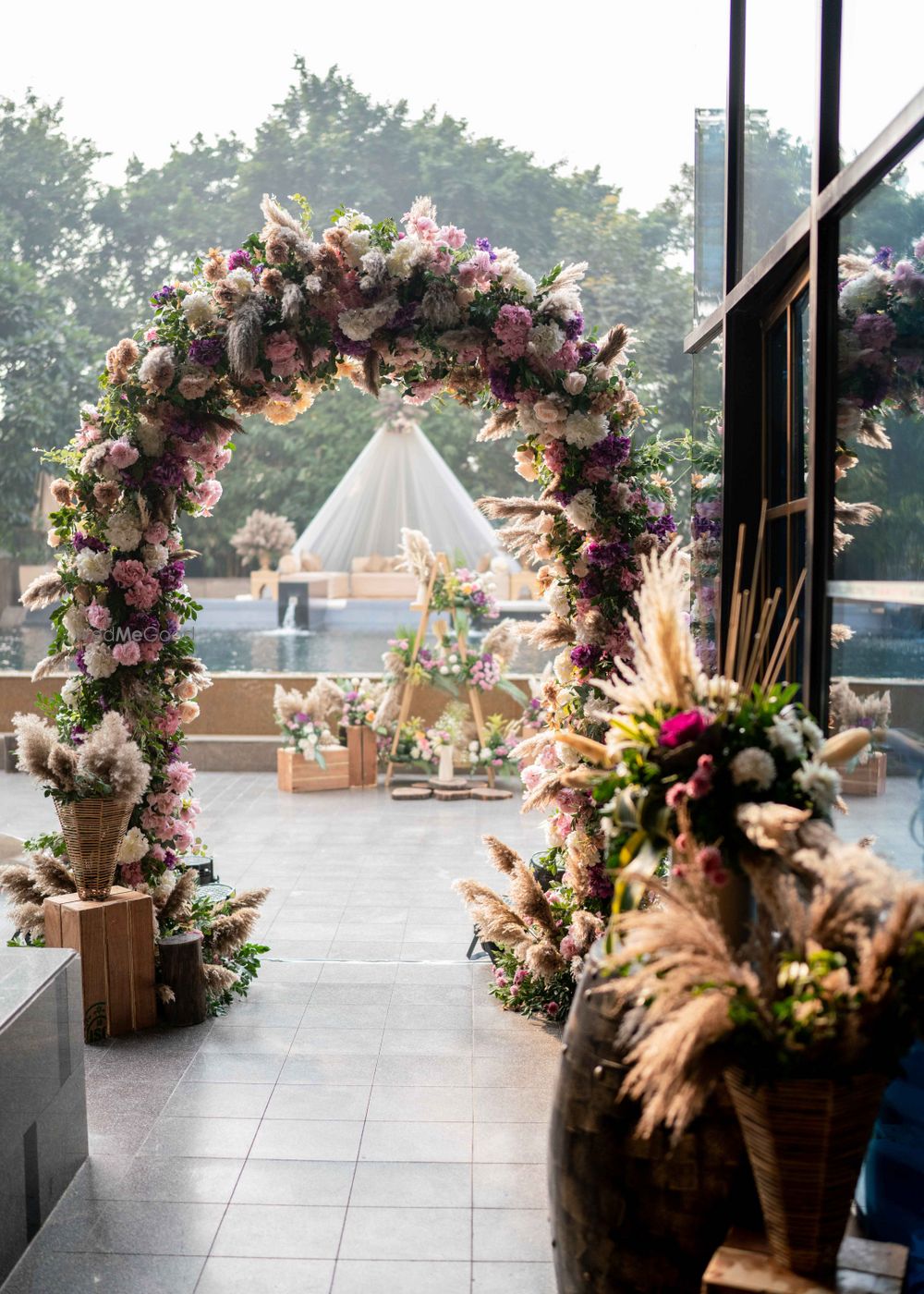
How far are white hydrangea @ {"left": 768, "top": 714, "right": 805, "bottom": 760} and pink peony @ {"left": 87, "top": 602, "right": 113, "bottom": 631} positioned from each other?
9.70ft

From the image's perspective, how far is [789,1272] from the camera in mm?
2014

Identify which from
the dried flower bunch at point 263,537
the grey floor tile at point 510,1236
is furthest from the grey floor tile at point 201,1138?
the dried flower bunch at point 263,537

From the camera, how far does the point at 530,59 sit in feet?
89.1

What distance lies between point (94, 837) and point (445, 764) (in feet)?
16.4

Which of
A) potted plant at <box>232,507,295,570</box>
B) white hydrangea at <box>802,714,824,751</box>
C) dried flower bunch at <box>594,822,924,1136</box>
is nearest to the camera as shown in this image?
dried flower bunch at <box>594,822,924,1136</box>

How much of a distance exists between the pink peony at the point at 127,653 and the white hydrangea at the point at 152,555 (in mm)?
288

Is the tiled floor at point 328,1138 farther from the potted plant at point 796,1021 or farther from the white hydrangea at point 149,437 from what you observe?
the white hydrangea at point 149,437

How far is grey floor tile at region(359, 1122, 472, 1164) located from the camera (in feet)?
11.4

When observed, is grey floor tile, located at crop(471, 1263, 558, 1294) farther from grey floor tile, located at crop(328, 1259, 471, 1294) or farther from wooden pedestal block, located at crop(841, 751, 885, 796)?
wooden pedestal block, located at crop(841, 751, 885, 796)

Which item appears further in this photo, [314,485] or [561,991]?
[314,485]

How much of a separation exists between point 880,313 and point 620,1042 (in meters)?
1.51

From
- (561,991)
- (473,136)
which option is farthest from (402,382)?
(473,136)

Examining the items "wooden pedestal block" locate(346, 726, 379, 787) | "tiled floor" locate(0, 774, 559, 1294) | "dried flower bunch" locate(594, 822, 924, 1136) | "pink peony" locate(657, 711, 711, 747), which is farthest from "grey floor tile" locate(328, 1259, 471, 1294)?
"wooden pedestal block" locate(346, 726, 379, 787)

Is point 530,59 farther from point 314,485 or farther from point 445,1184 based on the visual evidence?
point 445,1184
